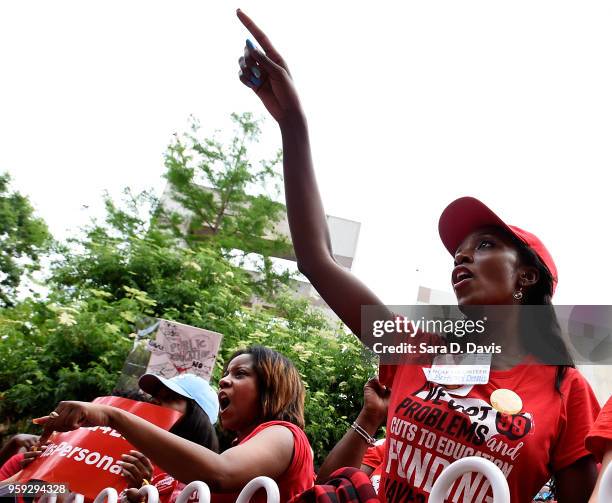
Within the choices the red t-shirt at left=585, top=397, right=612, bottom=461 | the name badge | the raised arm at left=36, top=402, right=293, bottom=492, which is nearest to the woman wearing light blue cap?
the raised arm at left=36, top=402, right=293, bottom=492

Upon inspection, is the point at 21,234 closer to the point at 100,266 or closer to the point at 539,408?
the point at 100,266

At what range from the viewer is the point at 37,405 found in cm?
593

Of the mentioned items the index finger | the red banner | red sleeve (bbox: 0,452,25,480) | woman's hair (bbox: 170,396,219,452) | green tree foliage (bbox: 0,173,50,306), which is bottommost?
red sleeve (bbox: 0,452,25,480)

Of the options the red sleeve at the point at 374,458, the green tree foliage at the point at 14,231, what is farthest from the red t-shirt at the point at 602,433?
the green tree foliage at the point at 14,231

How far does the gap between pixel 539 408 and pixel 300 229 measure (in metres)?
0.66

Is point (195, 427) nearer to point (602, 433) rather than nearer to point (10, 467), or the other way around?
point (10, 467)

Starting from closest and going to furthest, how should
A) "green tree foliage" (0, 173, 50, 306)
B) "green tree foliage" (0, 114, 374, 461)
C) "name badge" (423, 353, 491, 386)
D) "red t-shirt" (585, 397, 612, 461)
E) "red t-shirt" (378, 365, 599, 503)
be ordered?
"red t-shirt" (585, 397, 612, 461), "red t-shirt" (378, 365, 599, 503), "name badge" (423, 353, 491, 386), "green tree foliage" (0, 114, 374, 461), "green tree foliage" (0, 173, 50, 306)

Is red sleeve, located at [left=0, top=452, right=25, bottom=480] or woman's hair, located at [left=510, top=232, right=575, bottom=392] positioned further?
red sleeve, located at [left=0, top=452, right=25, bottom=480]

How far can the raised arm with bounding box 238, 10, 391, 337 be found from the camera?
1383 mm

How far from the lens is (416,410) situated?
4.01ft

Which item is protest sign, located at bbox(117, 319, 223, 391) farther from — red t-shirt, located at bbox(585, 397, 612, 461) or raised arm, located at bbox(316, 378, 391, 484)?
red t-shirt, located at bbox(585, 397, 612, 461)

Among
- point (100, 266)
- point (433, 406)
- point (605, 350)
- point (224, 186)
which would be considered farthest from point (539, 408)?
point (224, 186)

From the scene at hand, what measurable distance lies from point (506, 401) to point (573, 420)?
5.2 inches

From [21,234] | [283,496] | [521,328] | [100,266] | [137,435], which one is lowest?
[283,496]
